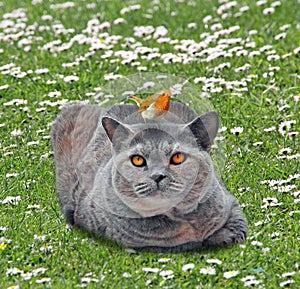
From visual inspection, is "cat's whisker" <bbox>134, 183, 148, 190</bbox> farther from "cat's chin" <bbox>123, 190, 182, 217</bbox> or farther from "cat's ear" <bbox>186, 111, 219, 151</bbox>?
"cat's ear" <bbox>186, 111, 219, 151</bbox>

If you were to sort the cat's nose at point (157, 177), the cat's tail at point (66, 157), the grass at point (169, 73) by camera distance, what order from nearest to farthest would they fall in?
the cat's nose at point (157, 177)
the grass at point (169, 73)
the cat's tail at point (66, 157)

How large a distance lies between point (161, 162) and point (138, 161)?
5.5 inches

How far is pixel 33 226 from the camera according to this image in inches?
209

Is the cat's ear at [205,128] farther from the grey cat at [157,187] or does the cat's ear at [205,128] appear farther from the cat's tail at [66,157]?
the cat's tail at [66,157]

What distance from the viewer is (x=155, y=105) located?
15.5 ft

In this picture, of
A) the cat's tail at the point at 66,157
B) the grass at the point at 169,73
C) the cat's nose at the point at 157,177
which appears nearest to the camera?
the cat's nose at the point at 157,177

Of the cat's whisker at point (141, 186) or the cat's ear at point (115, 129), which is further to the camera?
the cat's ear at point (115, 129)

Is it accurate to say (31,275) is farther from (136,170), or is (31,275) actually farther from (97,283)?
(136,170)

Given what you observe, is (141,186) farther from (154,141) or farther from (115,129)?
(115,129)

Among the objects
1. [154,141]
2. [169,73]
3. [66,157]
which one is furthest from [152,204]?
[169,73]

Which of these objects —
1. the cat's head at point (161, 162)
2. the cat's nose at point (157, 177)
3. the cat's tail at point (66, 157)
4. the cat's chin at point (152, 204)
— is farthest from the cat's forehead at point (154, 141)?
Answer: the cat's tail at point (66, 157)

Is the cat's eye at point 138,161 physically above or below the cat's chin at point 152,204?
above

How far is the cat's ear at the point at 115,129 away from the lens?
15.6 ft

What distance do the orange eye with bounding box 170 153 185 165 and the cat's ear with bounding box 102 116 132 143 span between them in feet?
0.96
